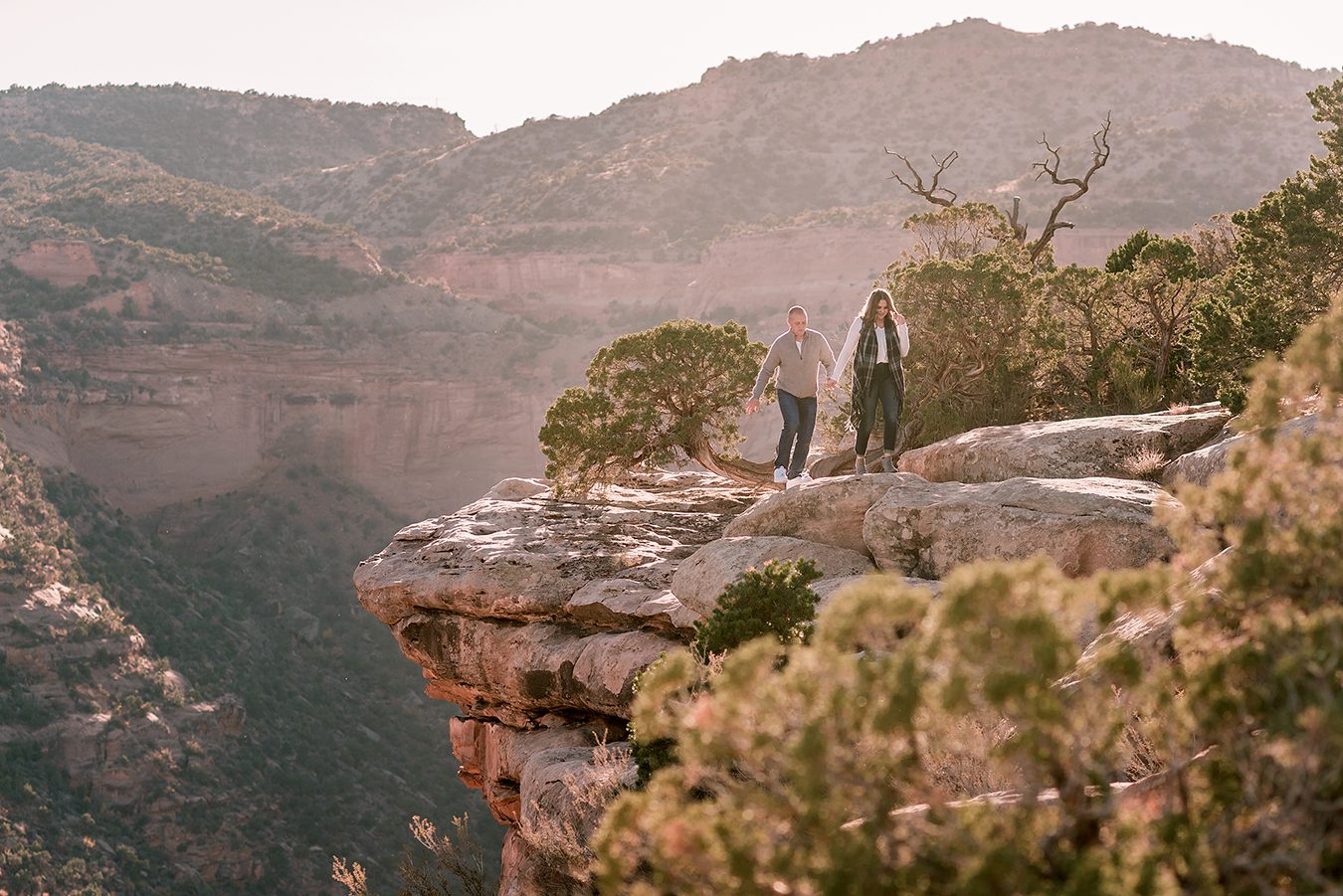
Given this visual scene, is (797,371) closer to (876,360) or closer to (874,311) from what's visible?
(876,360)

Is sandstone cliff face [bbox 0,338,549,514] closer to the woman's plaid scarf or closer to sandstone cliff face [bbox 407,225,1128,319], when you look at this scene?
sandstone cliff face [bbox 407,225,1128,319]

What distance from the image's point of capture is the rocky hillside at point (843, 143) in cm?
6738

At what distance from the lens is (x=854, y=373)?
12750 millimetres

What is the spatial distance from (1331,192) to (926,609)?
43.2 feet

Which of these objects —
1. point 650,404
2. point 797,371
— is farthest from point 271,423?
point 797,371

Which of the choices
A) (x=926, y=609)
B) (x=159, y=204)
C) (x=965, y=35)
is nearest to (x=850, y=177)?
(x=965, y=35)

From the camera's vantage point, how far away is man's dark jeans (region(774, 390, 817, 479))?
1277 centimetres

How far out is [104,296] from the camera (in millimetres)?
53500

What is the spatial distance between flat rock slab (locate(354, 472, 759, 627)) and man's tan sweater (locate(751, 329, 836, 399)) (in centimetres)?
240

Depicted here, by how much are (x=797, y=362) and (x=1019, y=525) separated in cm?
352

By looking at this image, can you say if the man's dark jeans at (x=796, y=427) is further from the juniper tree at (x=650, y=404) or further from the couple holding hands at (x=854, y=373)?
the juniper tree at (x=650, y=404)

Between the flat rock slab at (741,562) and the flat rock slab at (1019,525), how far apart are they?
1.21 feet

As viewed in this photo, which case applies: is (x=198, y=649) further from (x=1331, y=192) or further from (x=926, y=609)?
(x=926, y=609)

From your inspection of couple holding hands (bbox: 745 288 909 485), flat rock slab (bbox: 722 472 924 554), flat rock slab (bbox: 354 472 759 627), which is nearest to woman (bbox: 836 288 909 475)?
couple holding hands (bbox: 745 288 909 485)
